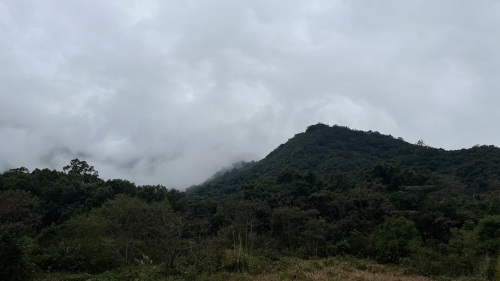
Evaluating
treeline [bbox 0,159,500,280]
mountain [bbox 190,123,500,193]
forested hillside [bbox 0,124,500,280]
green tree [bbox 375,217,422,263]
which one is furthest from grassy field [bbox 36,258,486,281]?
mountain [bbox 190,123,500,193]

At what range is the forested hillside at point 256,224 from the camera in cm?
2109

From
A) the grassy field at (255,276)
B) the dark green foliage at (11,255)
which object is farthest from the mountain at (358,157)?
the dark green foliage at (11,255)

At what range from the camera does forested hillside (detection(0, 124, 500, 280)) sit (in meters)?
21.1

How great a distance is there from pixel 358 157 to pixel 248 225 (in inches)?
1652

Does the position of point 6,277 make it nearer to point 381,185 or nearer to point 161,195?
point 161,195

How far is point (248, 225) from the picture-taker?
35.6 m

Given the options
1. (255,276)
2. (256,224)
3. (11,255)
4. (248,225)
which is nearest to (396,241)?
(248,225)

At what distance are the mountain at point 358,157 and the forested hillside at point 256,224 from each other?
1.47 ft

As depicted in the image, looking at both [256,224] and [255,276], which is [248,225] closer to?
[256,224]

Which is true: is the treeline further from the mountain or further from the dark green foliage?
the mountain

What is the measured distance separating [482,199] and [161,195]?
32402 mm

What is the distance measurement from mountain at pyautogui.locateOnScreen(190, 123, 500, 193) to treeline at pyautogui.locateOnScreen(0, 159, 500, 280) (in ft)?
19.1

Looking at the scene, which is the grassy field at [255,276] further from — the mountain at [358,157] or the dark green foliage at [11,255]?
the mountain at [358,157]

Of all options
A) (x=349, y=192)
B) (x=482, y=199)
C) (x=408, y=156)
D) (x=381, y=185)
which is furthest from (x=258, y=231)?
(x=408, y=156)
